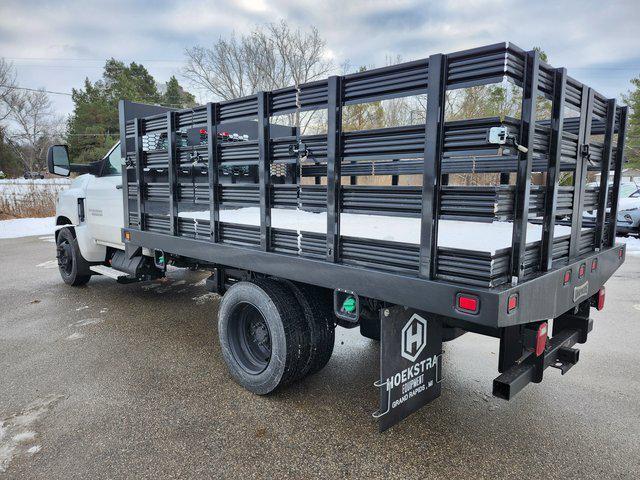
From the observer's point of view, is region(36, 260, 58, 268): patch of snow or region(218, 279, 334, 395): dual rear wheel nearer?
Result: region(218, 279, 334, 395): dual rear wheel

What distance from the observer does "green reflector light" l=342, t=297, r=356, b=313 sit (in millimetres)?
2475

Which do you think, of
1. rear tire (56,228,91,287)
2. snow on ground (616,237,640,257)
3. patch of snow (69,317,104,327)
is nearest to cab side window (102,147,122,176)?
rear tire (56,228,91,287)

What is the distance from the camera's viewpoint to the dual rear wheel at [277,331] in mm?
2855

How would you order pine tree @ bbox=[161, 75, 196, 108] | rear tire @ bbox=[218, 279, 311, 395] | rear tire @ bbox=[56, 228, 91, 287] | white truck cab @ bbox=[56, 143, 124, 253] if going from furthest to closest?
pine tree @ bbox=[161, 75, 196, 108] < rear tire @ bbox=[56, 228, 91, 287] < white truck cab @ bbox=[56, 143, 124, 253] < rear tire @ bbox=[218, 279, 311, 395]

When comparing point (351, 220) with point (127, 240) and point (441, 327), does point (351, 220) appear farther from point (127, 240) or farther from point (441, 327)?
point (127, 240)

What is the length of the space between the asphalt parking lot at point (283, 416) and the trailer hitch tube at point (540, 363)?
0.39 meters

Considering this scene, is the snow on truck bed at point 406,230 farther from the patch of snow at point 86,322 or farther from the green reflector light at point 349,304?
the patch of snow at point 86,322

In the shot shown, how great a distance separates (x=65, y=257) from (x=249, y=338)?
13.6 feet

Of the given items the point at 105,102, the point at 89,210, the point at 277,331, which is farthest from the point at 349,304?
the point at 105,102

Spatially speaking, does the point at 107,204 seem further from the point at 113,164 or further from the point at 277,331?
the point at 277,331

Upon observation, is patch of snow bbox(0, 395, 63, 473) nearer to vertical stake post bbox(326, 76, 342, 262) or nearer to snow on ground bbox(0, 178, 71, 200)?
vertical stake post bbox(326, 76, 342, 262)

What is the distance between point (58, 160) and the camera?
4.80 meters

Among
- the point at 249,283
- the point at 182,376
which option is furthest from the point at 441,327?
the point at 182,376

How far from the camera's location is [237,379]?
10.7 ft
